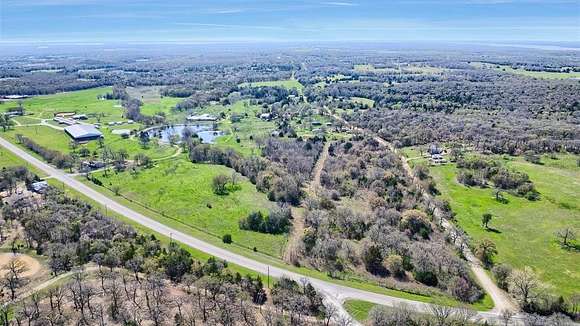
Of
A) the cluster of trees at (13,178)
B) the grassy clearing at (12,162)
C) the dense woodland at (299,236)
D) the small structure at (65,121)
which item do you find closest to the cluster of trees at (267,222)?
the dense woodland at (299,236)

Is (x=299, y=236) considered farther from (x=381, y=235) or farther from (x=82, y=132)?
(x=82, y=132)

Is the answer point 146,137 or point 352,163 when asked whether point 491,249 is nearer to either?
point 352,163

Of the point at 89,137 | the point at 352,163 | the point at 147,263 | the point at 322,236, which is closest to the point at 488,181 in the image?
the point at 352,163

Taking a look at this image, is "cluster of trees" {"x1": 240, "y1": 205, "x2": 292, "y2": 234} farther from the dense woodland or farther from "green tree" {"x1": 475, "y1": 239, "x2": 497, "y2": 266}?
"green tree" {"x1": 475, "y1": 239, "x2": 497, "y2": 266}

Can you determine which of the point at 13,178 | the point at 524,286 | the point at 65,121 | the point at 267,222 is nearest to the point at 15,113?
the point at 65,121

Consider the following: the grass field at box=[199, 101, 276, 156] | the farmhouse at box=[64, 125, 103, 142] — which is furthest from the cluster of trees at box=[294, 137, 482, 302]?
the farmhouse at box=[64, 125, 103, 142]
